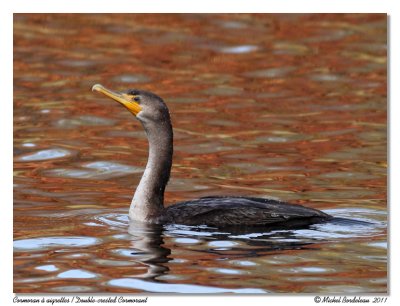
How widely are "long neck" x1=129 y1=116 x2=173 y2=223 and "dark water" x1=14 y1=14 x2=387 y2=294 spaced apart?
27 centimetres

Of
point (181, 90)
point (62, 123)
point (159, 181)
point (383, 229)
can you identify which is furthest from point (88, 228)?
point (181, 90)

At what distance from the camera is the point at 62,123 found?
49.1 ft

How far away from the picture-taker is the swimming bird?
10438 mm

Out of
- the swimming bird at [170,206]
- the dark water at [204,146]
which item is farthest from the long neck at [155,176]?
the dark water at [204,146]

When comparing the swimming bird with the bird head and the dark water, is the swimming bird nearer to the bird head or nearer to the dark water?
the bird head

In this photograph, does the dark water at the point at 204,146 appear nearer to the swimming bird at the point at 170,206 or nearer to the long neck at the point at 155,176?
the swimming bird at the point at 170,206

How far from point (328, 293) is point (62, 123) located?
6807 millimetres

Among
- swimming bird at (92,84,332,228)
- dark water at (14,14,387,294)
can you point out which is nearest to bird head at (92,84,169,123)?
swimming bird at (92,84,332,228)

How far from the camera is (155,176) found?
36.0ft

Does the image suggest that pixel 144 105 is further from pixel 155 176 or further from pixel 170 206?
pixel 170 206

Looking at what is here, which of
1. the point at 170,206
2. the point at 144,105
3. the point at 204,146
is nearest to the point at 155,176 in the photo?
the point at 170,206

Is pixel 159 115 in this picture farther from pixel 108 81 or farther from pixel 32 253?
pixel 108 81

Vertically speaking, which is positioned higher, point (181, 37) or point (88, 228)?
point (181, 37)

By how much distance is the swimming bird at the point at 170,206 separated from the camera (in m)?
10.4
